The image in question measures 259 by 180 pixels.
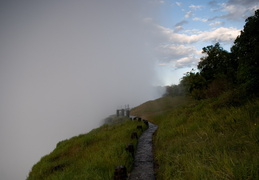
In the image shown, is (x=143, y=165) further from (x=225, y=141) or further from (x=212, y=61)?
(x=212, y=61)

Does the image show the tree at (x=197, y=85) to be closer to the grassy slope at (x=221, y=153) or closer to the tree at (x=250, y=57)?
the tree at (x=250, y=57)

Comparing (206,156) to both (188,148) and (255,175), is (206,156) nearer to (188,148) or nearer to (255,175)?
(188,148)

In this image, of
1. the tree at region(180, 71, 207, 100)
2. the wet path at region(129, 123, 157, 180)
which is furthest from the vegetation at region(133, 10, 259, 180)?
the tree at region(180, 71, 207, 100)

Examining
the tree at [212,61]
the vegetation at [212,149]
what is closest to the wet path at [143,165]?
the vegetation at [212,149]

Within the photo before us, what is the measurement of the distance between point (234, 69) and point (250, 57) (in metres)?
8.79

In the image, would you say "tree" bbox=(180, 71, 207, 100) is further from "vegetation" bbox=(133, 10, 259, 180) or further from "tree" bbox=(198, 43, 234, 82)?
"vegetation" bbox=(133, 10, 259, 180)

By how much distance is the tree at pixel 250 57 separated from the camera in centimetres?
887

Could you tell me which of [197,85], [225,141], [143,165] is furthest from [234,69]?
[143,165]

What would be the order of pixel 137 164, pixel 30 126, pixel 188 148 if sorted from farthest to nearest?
pixel 30 126 < pixel 137 164 < pixel 188 148

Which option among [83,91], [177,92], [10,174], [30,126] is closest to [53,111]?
[30,126]

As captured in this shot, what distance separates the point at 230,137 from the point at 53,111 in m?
181

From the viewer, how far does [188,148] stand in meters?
5.80

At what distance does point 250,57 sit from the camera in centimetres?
1020

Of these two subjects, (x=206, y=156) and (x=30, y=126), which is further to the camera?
(x=30, y=126)
